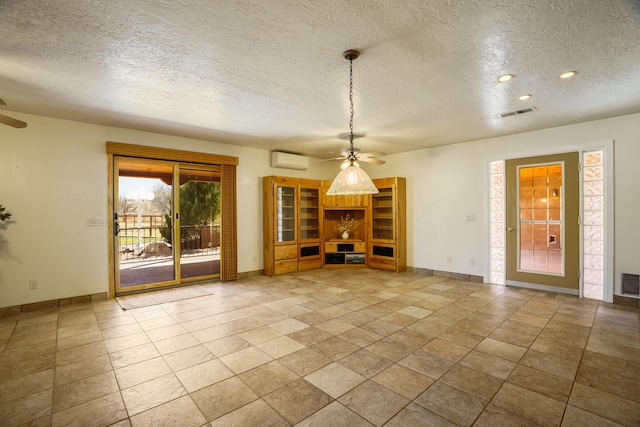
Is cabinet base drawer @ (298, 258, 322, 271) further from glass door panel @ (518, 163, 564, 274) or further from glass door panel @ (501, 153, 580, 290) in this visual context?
glass door panel @ (518, 163, 564, 274)

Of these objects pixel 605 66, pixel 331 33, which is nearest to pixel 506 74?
pixel 605 66

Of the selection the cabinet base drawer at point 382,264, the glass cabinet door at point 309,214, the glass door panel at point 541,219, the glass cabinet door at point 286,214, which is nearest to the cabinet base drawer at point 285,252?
the glass cabinet door at point 286,214

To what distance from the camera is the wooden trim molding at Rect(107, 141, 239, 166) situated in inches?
177

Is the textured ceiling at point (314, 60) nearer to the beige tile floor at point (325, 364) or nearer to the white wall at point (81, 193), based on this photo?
the white wall at point (81, 193)

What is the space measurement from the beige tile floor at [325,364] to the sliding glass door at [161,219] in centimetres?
123

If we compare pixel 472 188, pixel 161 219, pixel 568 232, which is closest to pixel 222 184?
pixel 161 219

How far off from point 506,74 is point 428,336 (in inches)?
106

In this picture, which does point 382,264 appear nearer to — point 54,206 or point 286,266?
point 286,266

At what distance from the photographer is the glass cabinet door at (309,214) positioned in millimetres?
6827

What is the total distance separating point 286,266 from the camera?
625cm

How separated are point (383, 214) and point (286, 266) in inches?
97.6

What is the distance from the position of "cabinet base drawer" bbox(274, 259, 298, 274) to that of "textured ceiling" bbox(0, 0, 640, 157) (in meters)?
2.98

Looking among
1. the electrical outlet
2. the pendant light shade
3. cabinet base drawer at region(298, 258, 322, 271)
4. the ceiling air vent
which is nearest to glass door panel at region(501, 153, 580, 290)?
the ceiling air vent

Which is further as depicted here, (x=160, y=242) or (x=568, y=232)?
(x=160, y=242)
